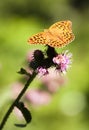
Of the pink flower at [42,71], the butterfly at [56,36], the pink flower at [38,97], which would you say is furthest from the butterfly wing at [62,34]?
the pink flower at [38,97]

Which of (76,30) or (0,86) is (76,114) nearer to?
(0,86)

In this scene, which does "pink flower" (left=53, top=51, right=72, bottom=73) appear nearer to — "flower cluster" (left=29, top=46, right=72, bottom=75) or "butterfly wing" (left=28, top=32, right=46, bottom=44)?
"flower cluster" (left=29, top=46, right=72, bottom=75)

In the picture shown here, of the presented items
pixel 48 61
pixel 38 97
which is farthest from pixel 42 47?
pixel 48 61

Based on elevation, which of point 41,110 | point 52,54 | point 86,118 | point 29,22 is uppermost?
point 52,54

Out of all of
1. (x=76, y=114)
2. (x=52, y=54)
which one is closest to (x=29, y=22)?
(x=76, y=114)

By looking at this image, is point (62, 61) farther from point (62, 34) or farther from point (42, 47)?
point (42, 47)

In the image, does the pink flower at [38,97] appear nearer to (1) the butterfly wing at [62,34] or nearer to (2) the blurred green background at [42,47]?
(2) the blurred green background at [42,47]
